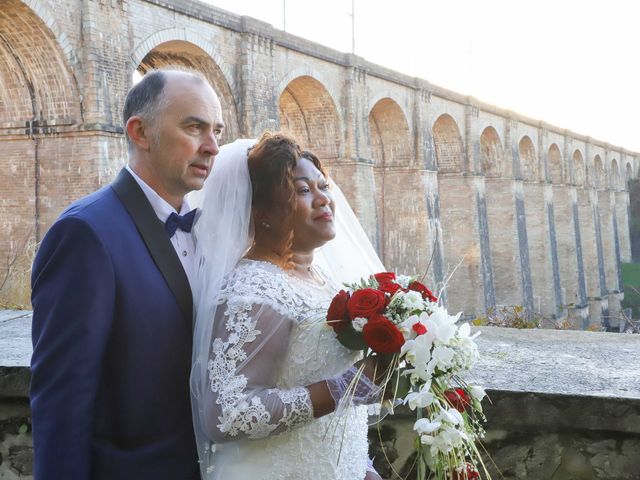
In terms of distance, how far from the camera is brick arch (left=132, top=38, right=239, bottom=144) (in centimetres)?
1334


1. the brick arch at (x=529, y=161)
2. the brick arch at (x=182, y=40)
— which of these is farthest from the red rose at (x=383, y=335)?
the brick arch at (x=529, y=161)

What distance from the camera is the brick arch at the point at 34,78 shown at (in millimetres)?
10633

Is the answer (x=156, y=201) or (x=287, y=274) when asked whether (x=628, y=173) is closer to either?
(x=287, y=274)

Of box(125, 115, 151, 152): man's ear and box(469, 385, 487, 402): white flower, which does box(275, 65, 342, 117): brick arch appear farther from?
box(469, 385, 487, 402): white flower

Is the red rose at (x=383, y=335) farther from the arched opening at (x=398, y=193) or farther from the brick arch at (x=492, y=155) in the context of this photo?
the brick arch at (x=492, y=155)

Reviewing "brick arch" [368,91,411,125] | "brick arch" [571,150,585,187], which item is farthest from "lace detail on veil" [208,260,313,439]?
"brick arch" [571,150,585,187]

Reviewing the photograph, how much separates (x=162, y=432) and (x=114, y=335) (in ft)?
0.91

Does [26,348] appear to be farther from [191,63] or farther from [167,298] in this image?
[191,63]

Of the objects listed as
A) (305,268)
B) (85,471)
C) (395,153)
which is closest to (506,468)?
(305,268)

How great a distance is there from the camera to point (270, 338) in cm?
175

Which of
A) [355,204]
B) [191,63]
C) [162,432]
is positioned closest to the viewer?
[162,432]

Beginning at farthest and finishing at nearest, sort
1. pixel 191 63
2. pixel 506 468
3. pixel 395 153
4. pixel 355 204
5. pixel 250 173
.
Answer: pixel 395 153, pixel 355 204, pixel 191 63, pixel 506 468, pixel 250 173

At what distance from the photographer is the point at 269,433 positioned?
1709mm

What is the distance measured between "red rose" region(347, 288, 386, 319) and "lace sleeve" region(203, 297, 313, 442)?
0.19m
